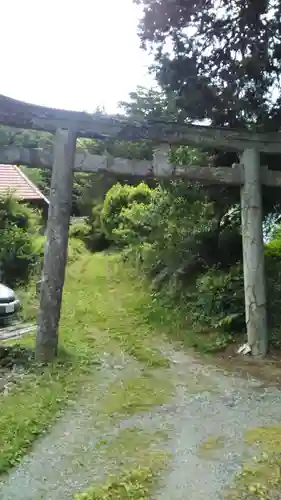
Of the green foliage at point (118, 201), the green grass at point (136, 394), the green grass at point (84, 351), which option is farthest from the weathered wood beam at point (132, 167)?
the green foliage at point (118, 201)

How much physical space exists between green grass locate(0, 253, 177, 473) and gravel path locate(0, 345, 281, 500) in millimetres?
193

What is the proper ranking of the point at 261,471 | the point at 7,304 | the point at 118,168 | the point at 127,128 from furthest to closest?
1. the point at 7,304
2. the point at 118,168
3. the point at 127,128
4. the point at 261,471

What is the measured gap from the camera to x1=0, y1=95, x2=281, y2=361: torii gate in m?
7.22

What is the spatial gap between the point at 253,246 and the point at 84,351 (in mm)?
3178

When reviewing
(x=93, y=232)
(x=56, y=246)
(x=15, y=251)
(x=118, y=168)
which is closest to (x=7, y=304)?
(x=56, y=246)

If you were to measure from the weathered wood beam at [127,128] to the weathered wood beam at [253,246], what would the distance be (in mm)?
273

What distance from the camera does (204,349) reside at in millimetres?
8359

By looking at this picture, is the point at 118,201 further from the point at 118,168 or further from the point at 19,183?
the point at 118,168

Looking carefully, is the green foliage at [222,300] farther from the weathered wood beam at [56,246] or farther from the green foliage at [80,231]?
the green foliage at [80,231]

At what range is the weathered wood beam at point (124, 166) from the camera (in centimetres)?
721

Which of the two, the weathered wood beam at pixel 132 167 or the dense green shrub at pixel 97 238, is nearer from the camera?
the weathered wood beam at pixel 132 167

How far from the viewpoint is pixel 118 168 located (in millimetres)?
7668

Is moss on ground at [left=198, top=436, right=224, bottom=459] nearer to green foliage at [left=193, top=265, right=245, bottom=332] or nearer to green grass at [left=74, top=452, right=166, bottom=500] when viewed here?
green grass at [left=74, top=452, right=166, bottom=500]

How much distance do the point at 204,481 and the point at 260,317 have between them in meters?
4.31
